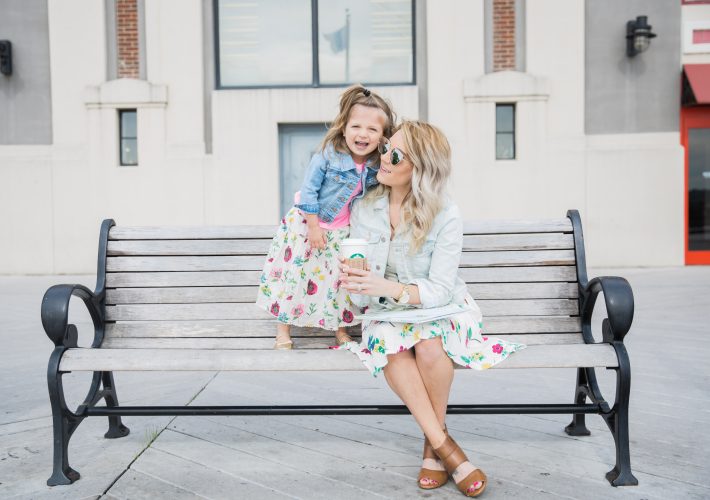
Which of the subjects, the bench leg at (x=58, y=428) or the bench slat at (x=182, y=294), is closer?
the bench leg at (x=58, y=428)

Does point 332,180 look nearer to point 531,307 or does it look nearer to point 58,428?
point 531,307

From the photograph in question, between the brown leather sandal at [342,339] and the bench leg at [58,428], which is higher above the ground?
the brown leather sandal at [342,339]

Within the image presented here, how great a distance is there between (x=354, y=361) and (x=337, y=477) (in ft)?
1.71

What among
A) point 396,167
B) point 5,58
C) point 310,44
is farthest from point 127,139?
Answer: point 396,167

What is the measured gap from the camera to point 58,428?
9.41 ft

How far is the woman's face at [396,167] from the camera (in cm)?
281

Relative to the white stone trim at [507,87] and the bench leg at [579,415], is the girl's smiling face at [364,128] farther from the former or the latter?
the white stone trim at [507,87]

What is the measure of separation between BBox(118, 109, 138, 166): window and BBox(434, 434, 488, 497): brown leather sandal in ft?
33.6

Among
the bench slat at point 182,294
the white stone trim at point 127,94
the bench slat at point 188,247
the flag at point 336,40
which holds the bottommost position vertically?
the bench slat at point 182,294

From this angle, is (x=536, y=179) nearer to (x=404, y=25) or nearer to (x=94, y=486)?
(x=404, y=25)

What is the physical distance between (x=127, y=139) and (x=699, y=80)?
9.42 m

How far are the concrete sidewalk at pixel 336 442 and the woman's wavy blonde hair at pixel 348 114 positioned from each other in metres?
1.40

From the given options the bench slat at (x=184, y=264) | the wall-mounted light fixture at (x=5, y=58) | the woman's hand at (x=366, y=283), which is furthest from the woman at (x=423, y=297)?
the wall-mounted light fixture at (x=5, y=58)

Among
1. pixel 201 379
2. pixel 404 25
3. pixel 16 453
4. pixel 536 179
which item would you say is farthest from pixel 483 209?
pixel 16 453
